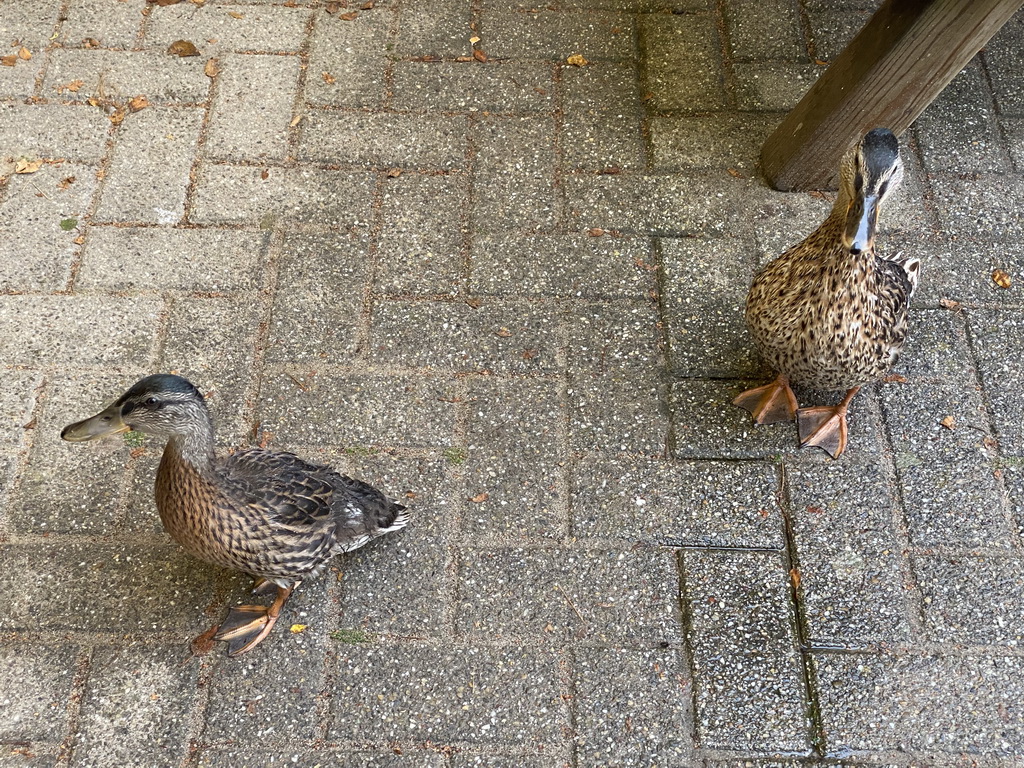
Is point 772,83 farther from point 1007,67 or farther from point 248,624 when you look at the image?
point 248,624

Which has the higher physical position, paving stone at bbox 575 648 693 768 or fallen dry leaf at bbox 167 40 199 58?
paving stone at bbox 575 648 693 768

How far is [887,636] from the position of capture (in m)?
2.88

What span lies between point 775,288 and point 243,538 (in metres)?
1.84

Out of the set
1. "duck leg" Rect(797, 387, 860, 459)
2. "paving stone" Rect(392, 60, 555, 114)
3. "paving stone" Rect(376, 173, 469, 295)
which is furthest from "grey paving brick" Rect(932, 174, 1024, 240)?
"paving stone" Rect(376, 173, 469, 295)

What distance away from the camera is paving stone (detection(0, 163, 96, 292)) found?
3633 millimetres

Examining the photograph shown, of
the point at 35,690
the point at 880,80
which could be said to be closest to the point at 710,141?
the point at 880,80

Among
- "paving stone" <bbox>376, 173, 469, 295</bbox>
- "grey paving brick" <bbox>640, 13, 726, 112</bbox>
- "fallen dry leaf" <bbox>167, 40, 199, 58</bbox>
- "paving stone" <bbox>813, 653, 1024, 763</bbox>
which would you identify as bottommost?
"fallen dry leaf" <bbox>167, 40, 199, 58</bbox>

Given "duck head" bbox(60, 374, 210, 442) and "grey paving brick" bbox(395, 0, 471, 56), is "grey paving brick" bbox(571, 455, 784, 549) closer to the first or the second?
"duck head" bbox(60, 374, 210, 442)

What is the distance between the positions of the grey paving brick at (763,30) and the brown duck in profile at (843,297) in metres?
1.64

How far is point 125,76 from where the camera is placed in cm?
429

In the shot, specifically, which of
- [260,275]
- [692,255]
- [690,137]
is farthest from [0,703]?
[690,137]

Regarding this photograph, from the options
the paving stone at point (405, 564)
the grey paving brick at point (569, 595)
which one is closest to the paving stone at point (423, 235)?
the paving stone at point (405, 564)

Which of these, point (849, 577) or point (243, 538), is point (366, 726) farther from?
point (849, 577)

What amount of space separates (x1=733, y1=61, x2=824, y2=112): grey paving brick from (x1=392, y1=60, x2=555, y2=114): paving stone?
880mm
